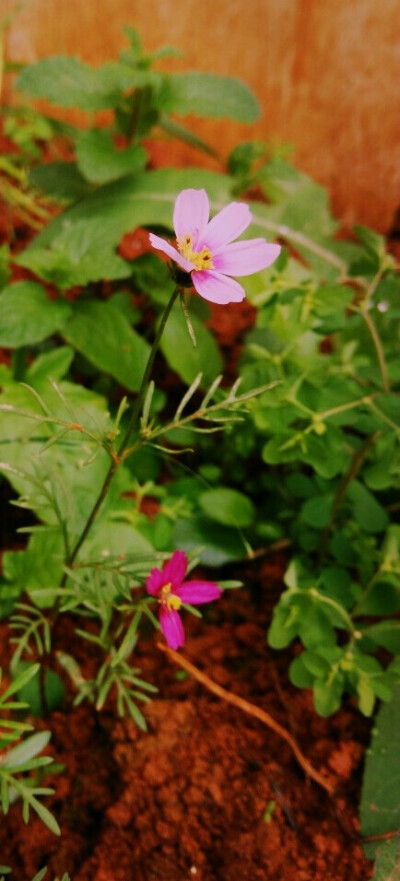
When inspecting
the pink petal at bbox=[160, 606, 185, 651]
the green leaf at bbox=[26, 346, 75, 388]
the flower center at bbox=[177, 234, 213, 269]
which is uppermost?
the flower center at bbox=[177, 234, 213, 269]

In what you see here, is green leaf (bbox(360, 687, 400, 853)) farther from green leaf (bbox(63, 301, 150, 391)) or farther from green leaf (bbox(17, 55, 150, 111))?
green leaf (bbox(17, 55, 150, 111))

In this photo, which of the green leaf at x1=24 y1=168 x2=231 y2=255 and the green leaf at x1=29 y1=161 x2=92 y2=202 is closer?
the green leaf at x1=24 y1=168 x2=231 y2=255

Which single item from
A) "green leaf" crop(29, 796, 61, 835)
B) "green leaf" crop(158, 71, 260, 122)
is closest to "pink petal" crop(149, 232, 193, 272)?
"green leaf" crop(29, 796, 61, 835)

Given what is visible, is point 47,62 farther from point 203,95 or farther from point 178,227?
point 178,227

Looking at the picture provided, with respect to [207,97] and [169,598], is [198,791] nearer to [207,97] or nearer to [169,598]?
[169,598]

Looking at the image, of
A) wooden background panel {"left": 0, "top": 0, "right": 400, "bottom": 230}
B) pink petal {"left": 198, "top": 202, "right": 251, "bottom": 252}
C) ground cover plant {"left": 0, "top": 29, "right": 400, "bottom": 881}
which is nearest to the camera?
pink petal {"left": 198, "top": 202, "right": 251, "bottom": 252}

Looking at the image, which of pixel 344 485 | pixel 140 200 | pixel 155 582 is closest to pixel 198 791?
pixel 155 582

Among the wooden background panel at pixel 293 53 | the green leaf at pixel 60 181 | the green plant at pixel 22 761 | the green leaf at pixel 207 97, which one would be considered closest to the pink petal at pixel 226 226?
the green plant at pixel 22 761

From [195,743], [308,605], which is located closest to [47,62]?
[308,605]
